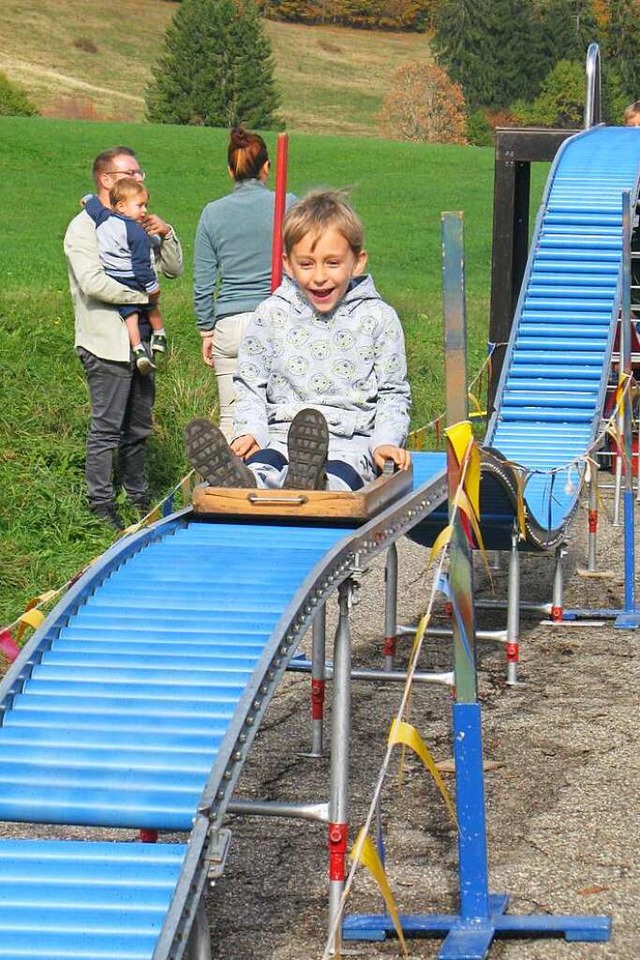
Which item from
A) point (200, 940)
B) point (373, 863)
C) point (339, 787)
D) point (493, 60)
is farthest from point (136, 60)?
point (200, 940)

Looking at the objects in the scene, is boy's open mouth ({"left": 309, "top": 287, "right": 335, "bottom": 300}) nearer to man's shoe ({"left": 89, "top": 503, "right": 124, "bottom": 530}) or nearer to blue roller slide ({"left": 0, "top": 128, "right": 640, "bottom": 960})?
blue roller slide ({"left": 0, "top": 128, "right": 640, "bottom": 960})

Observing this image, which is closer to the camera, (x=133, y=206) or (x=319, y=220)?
(x=319, y=220)

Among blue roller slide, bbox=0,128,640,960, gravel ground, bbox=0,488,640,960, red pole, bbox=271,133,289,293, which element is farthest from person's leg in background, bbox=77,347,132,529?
blue roller slide, bbox=0,128,640,960

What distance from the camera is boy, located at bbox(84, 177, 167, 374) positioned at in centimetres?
836

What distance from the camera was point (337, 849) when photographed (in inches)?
161

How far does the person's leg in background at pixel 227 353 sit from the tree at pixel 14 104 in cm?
4875

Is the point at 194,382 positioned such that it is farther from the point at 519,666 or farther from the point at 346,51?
the point at 346,51

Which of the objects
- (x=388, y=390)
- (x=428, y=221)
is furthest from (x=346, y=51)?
(x=388, y=390)

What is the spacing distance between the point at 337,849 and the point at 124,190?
16.3 feet

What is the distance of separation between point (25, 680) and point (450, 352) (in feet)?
A: 4.13

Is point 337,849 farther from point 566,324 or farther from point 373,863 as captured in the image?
point 566,324

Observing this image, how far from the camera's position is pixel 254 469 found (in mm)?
5176

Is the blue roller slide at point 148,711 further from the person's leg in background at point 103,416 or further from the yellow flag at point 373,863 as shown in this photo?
the person's leg in background at point 103,416

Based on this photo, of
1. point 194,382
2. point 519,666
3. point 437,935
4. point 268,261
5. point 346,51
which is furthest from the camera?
point 346,51
